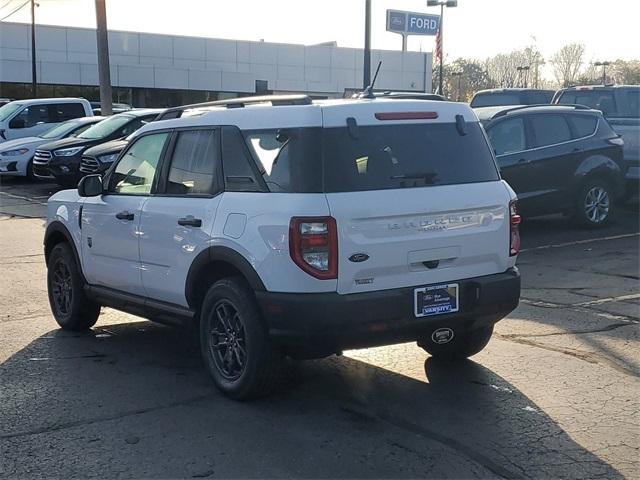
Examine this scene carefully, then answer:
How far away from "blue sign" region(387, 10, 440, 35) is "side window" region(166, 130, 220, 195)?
58.4m

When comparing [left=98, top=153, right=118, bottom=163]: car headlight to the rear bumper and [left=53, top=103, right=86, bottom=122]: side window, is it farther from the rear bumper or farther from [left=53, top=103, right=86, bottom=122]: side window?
the rear bumper

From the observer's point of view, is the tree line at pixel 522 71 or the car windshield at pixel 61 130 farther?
the tree line at pixel 522 71

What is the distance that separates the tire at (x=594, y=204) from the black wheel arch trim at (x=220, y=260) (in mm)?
8373

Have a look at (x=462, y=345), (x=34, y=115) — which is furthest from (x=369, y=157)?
(x=34, y=115)

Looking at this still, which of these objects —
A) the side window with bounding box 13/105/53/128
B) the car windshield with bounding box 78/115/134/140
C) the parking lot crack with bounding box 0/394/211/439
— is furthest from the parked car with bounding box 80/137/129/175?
the parking lot crack with bounding box 0/394/211/439

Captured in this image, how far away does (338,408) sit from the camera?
16.4 feet

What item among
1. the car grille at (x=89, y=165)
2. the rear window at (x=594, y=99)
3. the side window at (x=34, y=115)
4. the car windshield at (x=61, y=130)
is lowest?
the car grille at (x=89, y=165)

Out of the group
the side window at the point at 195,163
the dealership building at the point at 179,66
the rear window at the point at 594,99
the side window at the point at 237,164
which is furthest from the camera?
the dealership building at the point at 179,66

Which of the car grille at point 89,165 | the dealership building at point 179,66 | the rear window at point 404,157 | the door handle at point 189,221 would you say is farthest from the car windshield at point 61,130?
the dealership building at point 179,66

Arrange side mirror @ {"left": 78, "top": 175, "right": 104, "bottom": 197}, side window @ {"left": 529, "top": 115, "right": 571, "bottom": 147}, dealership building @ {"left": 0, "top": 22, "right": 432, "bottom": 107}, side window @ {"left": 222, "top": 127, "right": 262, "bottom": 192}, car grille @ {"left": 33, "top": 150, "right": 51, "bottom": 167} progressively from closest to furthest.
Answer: side window @ {"left": 222, "top": 127, "right": 262, "bottom": 192}, side mirror @ {"left": 78, "top": 175, "right": 104, "bottom": 197}, side window @ {"left": 529, "top": 115, "right": 571, "bottom": 147}, car grille @ {"left": 33, "top": 150, "right": 51, "bottom": 167}, dealership building @ {"left": 0, "top": 22, "right": 432, "bottom": 107}

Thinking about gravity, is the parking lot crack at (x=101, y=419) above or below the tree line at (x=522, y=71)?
below

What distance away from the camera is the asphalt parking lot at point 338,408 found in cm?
418

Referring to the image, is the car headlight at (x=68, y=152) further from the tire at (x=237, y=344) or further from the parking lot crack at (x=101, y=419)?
the parking lot crack at (x=101, y=419)

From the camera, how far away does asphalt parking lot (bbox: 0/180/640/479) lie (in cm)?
418
